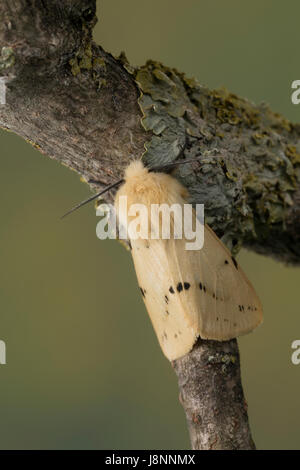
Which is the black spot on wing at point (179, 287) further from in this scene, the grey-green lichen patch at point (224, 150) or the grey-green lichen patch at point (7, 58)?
the grey-green lichen patch at point (7, 58)

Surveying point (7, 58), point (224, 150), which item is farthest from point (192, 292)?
point (7, 58)

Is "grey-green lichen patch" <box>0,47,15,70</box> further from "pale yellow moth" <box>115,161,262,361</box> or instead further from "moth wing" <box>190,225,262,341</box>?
"moth wing" <box>190,225,262,341</box>

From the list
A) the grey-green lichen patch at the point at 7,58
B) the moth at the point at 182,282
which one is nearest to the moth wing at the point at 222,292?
the moth at the point at 182,282

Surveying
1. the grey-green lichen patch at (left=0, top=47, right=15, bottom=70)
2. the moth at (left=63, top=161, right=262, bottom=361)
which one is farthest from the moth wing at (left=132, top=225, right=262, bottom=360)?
the grey-green lichen patch at (left=0, top=47, right=15, bottom=70)

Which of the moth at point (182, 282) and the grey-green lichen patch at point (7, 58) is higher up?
the grey-green lichen patch at point (7, 58)

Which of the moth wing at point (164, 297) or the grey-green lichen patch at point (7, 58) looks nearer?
the grey-green lichen patch at point (7, 58)

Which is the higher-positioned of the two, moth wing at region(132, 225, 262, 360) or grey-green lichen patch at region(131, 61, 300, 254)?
grey-green lichen patch at region(131, 61, 300, 254)

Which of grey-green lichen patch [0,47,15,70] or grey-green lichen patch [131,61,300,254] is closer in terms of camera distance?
grey-green lichen patch [0,47,15,70]
